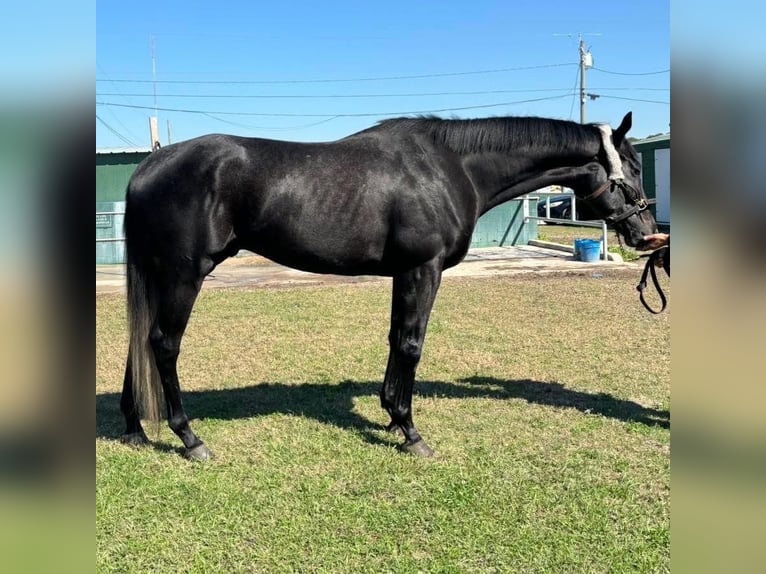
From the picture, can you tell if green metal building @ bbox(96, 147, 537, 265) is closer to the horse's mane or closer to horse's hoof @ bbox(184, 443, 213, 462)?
the horse's mane

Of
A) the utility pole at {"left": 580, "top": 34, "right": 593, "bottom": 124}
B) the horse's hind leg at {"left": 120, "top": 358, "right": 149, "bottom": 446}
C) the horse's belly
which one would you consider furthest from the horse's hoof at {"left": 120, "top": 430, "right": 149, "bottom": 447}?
the utility pole at {"left": 580, "top": 34, "right": 593, "bottom": 124}

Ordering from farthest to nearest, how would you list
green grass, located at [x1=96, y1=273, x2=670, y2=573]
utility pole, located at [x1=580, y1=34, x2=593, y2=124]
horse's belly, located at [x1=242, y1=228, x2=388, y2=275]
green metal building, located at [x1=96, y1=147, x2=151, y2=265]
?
utility pole, located at [x1=580, y1=34, x2=593, y2=124], green metal building, located at [x1=96, y1=147, x2=151, y2=265], horse's belly, located at [x1=242, y1=228, x2=388, y2=275], green grass, located at [x1=96, y1=273, x2=670, y2=573]

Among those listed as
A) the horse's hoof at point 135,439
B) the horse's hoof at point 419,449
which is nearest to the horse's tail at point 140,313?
the horse's hoof at point 135,439

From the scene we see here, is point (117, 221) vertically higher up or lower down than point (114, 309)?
higher up

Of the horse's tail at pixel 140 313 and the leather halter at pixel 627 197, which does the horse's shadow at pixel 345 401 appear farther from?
the leather halter at pixel 627 197

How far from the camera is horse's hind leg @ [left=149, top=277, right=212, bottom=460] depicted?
3.54 meters

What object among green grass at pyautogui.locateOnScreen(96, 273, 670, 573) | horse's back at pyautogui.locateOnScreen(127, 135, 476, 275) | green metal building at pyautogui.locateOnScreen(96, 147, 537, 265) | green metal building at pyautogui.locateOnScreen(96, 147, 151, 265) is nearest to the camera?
green grass at pyautogui.locateOnScreen(96, 273, 670, 573)

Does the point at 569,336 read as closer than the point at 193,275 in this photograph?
No

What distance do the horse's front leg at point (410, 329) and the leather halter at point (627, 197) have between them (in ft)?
3.91

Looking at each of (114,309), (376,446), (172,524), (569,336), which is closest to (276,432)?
(376,446)
